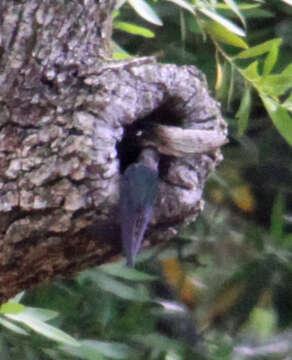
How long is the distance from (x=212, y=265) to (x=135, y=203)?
4.42ft

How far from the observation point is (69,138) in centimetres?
124

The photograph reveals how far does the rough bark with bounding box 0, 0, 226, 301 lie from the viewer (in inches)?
48.6

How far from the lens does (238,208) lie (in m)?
2.64

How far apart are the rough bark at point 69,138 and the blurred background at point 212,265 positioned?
34 centimetres

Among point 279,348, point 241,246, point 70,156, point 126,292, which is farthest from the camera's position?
point 241,246

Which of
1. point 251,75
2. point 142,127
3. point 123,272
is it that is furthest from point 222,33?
point 123,272

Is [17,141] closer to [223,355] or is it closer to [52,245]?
[52,245]

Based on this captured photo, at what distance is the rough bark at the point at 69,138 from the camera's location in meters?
1.23

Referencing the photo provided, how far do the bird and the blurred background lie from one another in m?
0.41

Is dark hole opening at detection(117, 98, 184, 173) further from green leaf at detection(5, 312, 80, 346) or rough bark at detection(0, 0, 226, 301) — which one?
green leaf at detection(5, 312, 80, 346)

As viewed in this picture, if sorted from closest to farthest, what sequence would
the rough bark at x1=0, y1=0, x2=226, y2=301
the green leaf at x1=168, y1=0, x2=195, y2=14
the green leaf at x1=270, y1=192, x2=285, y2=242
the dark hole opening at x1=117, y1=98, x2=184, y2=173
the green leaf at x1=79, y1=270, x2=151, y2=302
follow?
the rough bark at x1=0, y1=0, x2=226, y2=301
the dark hole opening at x1=117, y1=98, x2=184, y2=173
the green leaf at x1=168, y1=0, x2=195, y2=14
the green leaf at x1=79, y1=270, x2=151, y2=302
the green leaf at x1=270, y1=192, x2=285, y2=242

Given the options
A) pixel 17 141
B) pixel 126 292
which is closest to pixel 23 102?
pixel 17 141

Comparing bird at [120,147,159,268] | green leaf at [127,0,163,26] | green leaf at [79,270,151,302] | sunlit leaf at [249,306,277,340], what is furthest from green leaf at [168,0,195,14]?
sunlit leaf at [249,306,277,340]

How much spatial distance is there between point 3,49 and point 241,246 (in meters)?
1.42
